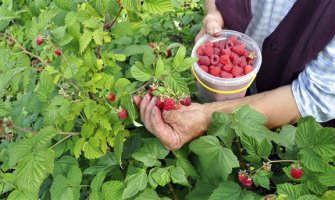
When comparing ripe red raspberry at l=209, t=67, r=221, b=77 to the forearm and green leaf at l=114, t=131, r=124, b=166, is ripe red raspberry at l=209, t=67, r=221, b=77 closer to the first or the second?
the forearm

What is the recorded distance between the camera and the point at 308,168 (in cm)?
116

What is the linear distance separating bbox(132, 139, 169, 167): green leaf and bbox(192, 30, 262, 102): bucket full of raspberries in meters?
0.36

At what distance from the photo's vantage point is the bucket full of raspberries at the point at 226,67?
1545mm

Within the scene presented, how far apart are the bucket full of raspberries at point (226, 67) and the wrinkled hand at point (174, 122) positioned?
173 mm

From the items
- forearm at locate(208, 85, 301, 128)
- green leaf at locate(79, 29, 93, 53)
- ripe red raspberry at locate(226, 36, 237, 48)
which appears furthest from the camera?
ripe red raspberry at locate(226, 36, 237, 48)

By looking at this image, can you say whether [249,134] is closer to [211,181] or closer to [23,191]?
[211,181]

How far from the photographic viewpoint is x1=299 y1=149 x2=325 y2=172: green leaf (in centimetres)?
114

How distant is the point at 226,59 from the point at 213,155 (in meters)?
0.46

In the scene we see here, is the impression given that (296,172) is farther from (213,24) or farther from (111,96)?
(213,24)

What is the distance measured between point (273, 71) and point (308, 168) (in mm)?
678

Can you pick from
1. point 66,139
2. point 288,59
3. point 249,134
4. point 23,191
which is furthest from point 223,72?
point 23,191

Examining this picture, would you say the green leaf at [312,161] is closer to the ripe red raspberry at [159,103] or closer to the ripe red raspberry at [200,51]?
the ripe red raspberry at [159,103]

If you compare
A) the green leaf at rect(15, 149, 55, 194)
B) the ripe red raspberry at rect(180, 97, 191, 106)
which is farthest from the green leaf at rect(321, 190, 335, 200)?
the green leaf at rect(15, 149, 55, 194)

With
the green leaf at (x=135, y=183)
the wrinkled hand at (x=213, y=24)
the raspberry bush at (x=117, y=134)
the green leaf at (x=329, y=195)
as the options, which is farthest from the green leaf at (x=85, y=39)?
the green leaf at (x=329, y=195)
